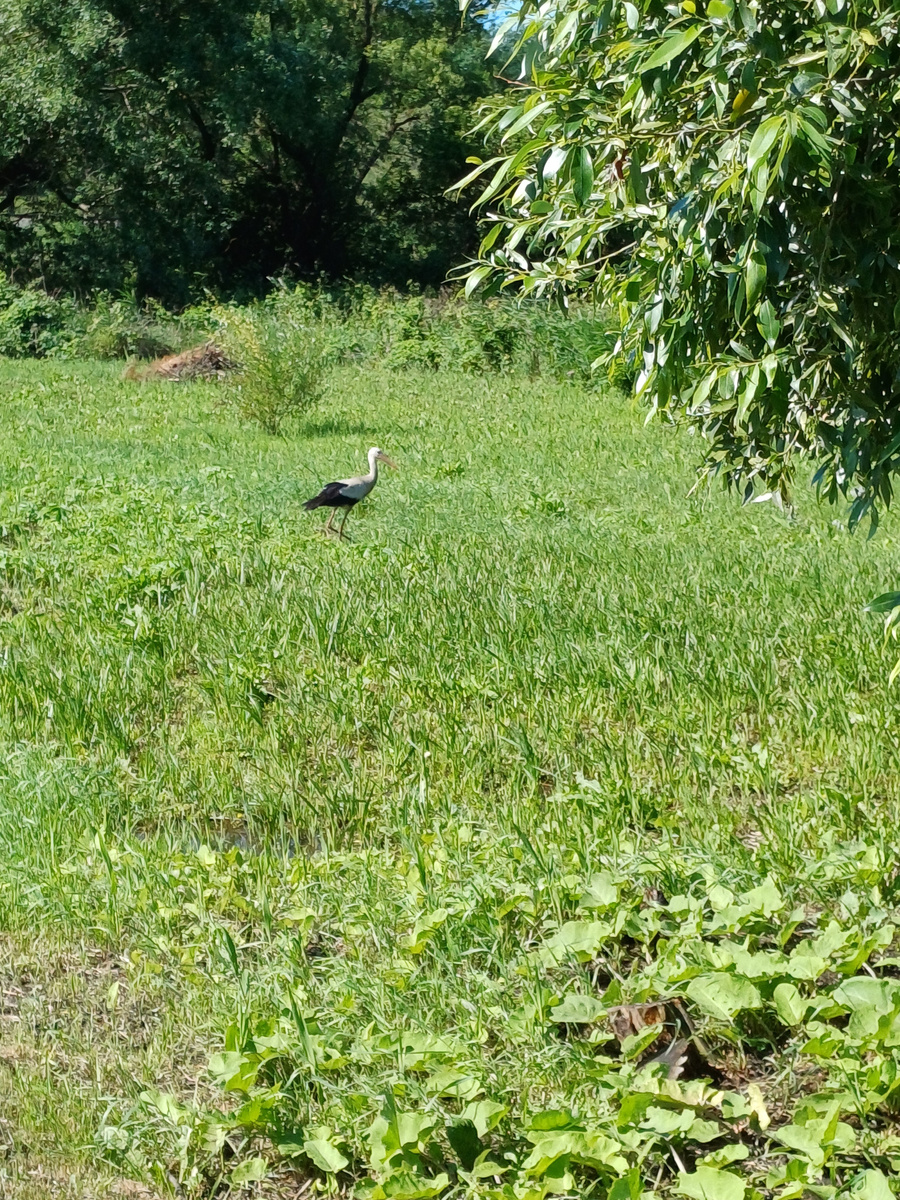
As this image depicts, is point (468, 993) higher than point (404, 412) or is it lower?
higher

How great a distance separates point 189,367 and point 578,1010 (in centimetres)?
2031

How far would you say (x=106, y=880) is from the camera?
14.4 ft

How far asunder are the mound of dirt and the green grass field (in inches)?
513

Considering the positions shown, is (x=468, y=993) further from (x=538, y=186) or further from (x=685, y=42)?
(x=685, y=42)

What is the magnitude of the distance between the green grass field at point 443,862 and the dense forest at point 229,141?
19.9 metres

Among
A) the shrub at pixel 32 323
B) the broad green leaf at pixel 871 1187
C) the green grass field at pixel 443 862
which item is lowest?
the shrub at pixel 32 323

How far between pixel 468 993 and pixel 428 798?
1536mm

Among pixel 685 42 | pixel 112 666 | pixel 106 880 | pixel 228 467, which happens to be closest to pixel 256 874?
pixel 106 880

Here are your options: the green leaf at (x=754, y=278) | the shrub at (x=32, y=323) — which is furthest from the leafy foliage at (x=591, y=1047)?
the shrub at (x=32, y=323)

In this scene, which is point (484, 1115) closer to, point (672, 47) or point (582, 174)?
point (582, 174)

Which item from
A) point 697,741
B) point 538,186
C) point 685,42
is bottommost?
point 697,741

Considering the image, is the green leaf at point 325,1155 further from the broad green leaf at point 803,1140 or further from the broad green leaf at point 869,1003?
the broad green leaf at point 869,1003

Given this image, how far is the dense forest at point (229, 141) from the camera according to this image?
2961 centimetres

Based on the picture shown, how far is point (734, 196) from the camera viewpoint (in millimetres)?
2871
